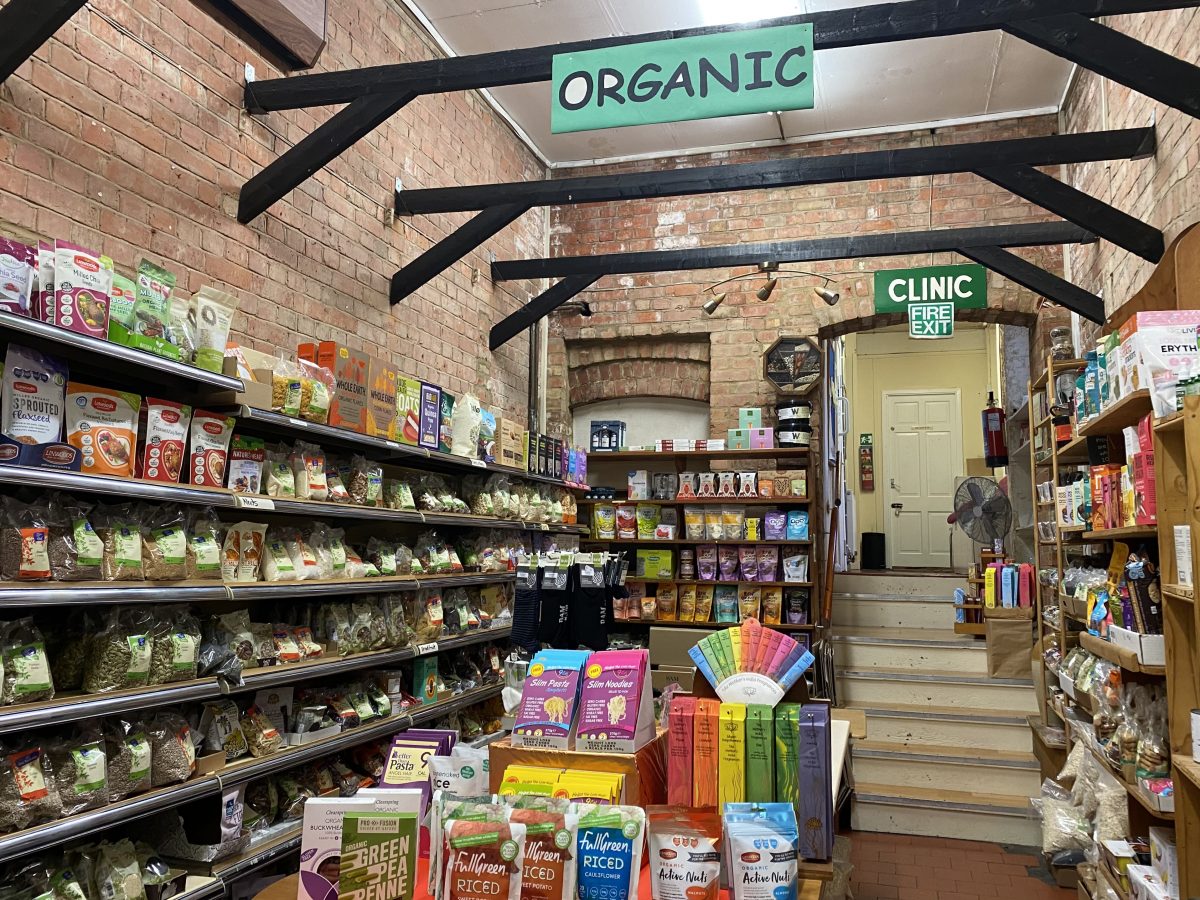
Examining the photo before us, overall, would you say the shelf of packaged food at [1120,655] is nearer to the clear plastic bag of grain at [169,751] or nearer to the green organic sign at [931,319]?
the green organic sign at [931,319]

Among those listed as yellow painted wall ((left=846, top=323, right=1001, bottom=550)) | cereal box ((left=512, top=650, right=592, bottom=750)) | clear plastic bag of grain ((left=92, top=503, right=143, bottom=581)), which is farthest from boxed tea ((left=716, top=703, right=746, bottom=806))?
yellow painted wall ((left=846, top=323, right=1001, bottom=550))

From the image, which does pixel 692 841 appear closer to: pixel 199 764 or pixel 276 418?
pixel 199 764

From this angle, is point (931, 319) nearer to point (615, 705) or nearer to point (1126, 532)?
point (1126, 532)

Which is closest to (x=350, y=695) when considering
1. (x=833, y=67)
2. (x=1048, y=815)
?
(x=1048, y=815)

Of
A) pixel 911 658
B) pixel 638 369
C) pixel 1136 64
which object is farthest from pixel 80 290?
pixel 911 658

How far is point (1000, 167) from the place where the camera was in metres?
4.60

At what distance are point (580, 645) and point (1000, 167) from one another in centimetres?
327

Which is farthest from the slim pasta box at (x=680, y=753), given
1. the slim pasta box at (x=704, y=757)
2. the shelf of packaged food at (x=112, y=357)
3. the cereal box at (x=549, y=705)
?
the shelf of packaged food at (x=112, y=357)

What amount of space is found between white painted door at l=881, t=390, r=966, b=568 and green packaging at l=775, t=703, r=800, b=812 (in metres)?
10.6

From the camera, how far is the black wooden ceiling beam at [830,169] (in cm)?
455

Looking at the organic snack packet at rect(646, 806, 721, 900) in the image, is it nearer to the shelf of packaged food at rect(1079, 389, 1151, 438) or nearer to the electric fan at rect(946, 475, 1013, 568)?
the shelf of packaged food at rect(1079, 389, 1151, 438)

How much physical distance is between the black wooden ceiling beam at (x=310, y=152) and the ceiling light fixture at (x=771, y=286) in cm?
345

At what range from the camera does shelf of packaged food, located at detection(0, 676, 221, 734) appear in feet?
7.82

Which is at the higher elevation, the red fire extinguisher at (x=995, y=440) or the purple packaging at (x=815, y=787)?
the red fire extinguisher at (x=995, y=440)
